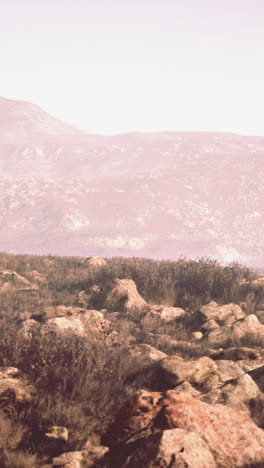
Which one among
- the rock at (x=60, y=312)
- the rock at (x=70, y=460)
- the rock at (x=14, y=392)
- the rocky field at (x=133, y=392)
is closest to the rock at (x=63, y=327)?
the rocky field at (x=133, y=392)

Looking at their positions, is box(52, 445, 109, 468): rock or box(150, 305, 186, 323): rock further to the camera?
box(150, 305, 186, 323): rock

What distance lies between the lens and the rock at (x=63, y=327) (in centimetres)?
614

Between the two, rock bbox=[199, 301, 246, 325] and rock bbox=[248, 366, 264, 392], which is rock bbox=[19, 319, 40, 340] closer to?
rock bbox=[248, 366, 264, 392]

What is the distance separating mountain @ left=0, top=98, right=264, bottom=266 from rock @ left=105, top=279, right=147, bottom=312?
2404 inches

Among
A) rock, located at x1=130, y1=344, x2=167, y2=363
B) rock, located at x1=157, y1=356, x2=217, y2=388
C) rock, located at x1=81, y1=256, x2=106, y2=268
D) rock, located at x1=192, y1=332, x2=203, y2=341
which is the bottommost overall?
rock, located at x1=81, y1=256, x2=106, y2=268

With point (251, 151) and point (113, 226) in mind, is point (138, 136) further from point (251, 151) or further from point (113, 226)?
point (113, 226)

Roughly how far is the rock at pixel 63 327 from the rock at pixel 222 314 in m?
2.64

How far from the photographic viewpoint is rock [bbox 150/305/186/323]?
8797mm

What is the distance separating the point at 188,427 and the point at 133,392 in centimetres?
123

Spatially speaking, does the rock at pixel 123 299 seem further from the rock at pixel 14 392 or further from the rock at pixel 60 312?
the rock at pixel 14 392

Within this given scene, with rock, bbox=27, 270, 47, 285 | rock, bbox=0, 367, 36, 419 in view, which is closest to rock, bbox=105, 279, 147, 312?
rock, bbox=27, 270, 47, 285

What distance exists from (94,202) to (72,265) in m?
77.6

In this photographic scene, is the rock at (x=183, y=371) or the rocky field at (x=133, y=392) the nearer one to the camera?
the rocky field at (x=133, y=392)

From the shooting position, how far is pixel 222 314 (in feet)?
28.3
